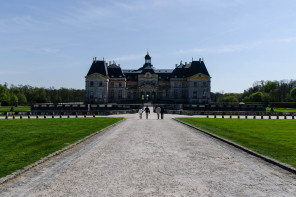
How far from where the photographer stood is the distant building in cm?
9200

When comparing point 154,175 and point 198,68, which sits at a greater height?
point 198,68

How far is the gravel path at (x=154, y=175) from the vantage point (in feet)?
20.6

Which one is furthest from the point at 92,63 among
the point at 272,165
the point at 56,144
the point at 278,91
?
the point at 272,165

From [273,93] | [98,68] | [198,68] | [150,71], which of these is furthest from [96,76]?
[273,93]

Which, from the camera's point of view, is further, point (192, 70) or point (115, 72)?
point (115, 72)

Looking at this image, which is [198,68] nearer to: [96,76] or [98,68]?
[98,68]

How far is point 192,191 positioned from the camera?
20.4 ft

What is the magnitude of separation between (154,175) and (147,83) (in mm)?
87768

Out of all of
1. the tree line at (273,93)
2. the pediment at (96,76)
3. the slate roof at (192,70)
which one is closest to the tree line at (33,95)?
the pediment at (96,76)

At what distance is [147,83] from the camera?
3740 inches

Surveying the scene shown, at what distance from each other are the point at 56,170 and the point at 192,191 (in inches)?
174

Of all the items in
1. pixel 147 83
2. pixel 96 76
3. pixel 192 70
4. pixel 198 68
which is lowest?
pixel 147 83

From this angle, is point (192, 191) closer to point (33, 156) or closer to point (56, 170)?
point (56, 170)

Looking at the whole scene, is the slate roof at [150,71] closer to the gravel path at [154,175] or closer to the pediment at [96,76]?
the pediment at [96,76]
